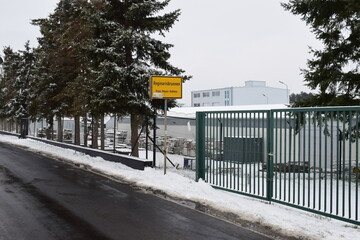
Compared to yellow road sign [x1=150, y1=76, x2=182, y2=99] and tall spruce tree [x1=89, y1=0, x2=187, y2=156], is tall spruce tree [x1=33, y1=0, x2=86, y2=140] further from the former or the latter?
yellow road sign [x1=150, y1=76, x2=182, y2=99]

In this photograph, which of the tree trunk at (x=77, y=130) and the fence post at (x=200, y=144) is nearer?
the fence post at (x=200, y=144)

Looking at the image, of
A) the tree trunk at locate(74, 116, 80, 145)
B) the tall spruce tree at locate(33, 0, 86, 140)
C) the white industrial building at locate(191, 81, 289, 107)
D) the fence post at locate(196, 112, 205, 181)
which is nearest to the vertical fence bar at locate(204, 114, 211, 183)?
the fence post at locate(196, 112, 205, 181)

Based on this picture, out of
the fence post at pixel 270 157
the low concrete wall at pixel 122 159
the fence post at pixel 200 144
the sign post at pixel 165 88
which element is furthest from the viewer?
the low concrete wall at pixel 122 159

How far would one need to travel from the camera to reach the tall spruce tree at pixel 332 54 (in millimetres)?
15211

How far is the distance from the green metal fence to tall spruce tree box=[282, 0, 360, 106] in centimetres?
556

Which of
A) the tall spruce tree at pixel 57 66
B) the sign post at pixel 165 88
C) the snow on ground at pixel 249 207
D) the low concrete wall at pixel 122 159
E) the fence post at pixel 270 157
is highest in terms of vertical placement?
the tall spruce tree at pixel 57 66

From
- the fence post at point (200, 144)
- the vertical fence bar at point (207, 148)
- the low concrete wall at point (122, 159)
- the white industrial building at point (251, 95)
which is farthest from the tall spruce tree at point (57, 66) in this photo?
the white industrial building at point (251, 95)

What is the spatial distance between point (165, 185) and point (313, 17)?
11.0m

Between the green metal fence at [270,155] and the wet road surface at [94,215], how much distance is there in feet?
7.13

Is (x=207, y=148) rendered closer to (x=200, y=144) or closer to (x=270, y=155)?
(x=200, y=144)

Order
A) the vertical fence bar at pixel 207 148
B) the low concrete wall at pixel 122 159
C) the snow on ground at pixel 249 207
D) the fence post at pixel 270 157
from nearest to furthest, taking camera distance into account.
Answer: the snow on ground at pixel 249 207, the fence post at pixel 270 157, the vertical fence bar at pixel 207 148, the low concrete wall at pixel 122 159

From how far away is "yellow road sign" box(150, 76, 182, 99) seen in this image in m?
12.7

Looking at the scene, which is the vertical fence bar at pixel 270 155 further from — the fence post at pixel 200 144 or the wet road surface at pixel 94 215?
the fence post at pixel 200 144

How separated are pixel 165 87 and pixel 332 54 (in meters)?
8.08
